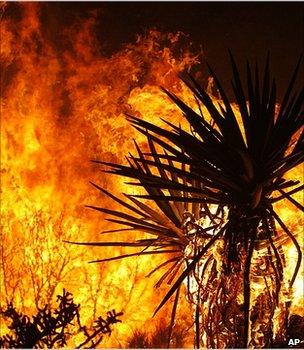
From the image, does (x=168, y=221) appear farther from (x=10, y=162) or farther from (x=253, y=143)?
(x=10, y=162)

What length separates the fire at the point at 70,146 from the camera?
1184 centimetres

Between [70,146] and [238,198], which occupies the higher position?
[70,146]

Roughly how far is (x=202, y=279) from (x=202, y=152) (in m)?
0.96

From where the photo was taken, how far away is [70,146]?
41.6ft

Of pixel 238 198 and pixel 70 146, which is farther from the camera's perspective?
pixel 70 146

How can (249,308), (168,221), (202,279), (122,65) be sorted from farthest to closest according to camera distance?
1. (122,65)
2. (168,221)
3. (202,279)
4. (249,308)

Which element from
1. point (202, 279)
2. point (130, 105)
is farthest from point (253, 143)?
point (130, 105)

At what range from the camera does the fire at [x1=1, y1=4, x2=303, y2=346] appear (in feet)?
38.8

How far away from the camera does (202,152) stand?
404 centimetres

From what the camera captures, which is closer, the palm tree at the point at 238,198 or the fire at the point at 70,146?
the palm tree at the point at 238,198

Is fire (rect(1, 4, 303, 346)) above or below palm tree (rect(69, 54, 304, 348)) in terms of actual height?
above

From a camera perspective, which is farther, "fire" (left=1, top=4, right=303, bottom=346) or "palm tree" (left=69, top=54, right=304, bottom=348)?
"fire" (left=1, top=4, right=303, bottom=346)

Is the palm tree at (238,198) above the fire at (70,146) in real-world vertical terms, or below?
below

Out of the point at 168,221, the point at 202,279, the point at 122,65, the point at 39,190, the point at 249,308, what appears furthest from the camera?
the point at 122,65
